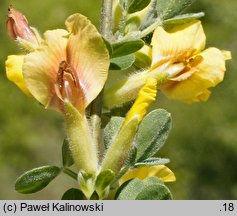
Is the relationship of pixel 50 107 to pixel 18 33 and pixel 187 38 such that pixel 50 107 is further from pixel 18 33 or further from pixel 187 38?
pixel 187 38

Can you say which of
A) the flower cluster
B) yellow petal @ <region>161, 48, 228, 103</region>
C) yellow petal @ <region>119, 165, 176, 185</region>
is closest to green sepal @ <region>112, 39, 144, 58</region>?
the flower cluster

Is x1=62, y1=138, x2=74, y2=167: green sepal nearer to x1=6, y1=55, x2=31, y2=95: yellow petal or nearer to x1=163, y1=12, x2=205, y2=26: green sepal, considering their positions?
x1=6, y1=55, x2=31, y2=95: yellow petal

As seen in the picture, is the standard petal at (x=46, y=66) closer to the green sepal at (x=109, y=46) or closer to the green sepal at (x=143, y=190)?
the green sepal at (x=109, y=46)

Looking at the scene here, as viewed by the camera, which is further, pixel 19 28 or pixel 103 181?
pixel 19 28

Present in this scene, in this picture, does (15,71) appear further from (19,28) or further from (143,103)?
(143,103)

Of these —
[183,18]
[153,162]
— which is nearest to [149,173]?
[153,162]

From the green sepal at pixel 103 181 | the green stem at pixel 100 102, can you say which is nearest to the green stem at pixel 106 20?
the green stem at pixel 100 102
